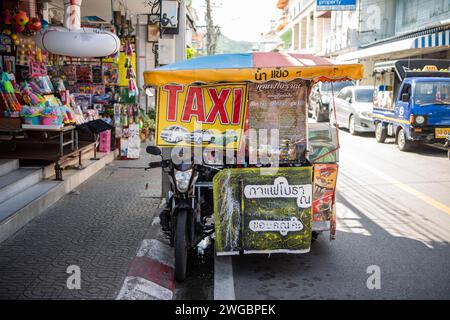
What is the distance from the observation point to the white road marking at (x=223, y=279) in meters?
4.54

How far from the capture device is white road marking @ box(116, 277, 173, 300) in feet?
14.4

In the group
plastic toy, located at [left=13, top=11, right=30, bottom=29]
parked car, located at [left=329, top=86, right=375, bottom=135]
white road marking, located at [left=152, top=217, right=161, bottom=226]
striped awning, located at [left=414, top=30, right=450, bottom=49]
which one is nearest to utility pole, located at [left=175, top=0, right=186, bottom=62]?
plastic toy, located at [left=13, top=11, right=30, bottom=29]

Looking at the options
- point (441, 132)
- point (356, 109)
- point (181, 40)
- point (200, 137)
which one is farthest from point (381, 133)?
point (200, 137)

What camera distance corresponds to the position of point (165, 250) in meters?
5.73

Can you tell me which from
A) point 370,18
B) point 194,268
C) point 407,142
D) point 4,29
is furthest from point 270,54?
point 370,18

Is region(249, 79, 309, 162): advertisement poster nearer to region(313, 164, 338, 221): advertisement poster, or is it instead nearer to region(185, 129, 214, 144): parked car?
region(313, 164, 338, 221): advertisement poster

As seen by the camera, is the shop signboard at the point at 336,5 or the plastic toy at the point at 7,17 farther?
the shop signboard at the point at 336,5

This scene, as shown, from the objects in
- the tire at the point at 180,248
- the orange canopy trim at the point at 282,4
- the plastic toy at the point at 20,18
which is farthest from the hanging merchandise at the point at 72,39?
the orange canopy trim at the point at 282,4

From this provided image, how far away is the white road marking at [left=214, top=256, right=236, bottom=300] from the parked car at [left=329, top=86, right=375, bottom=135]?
13318 mm

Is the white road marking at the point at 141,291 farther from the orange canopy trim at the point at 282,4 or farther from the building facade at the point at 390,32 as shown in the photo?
the orange canopy trim at the point at 282,4

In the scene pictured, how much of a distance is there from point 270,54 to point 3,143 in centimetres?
571

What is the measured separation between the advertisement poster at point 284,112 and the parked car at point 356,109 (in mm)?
12090

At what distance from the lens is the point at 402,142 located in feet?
45.9

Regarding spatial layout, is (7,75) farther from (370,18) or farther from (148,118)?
(370,18)
